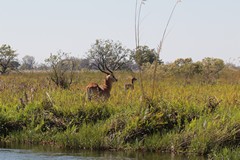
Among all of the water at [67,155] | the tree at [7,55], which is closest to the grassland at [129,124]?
the water at [67,155]

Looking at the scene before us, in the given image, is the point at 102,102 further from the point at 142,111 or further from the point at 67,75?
the point at 67,75

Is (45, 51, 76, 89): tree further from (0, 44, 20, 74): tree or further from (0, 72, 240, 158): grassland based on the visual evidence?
(0, 44, 20, 74): tree

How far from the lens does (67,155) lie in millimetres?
10633

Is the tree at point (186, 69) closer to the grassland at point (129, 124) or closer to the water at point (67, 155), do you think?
the grassland at point (129, 124)

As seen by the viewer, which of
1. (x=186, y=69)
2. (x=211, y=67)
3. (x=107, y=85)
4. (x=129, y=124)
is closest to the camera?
(x=129, y=124)

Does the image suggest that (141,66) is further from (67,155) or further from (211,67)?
(211,67)

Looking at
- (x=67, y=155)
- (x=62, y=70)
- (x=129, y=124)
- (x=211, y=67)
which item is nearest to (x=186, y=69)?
(x=211, y=67)

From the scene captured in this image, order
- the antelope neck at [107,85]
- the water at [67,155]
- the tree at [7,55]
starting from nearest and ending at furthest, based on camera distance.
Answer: the water at [67,155] < the antelope neck at [107,85] < the tree at [7,55]

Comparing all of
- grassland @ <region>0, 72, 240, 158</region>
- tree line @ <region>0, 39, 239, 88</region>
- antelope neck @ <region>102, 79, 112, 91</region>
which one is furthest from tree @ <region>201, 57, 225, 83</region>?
grassland @ <region>0, 72, 240, 158</region>

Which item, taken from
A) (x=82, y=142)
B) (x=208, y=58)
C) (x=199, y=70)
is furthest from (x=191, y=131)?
(x=208, y=58)

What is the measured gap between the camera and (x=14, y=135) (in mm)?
12180

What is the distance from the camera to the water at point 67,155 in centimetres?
1034

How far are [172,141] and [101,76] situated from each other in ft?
61.5

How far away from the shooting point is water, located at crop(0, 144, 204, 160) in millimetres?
10344
